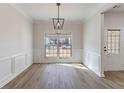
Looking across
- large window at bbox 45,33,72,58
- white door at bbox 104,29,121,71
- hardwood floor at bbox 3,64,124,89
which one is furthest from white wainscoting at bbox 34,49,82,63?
hardwood floor at bbox 3,64,124,89

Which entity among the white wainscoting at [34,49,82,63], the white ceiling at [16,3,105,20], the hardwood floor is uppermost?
the white ceiling at [16,3,105,20]

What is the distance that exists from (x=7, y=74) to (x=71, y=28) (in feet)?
21.2

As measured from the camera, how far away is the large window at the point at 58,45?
1098 cm

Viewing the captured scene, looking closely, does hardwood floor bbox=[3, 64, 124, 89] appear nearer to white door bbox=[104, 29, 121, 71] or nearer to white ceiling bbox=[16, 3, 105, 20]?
white door bbox=[104, 29, 121, 71]

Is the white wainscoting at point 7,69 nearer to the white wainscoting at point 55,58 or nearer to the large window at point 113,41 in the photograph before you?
the large window at point 113,41

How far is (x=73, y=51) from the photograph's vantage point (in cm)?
1096

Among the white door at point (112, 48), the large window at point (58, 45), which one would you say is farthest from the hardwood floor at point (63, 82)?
the large window at point (58, 45)

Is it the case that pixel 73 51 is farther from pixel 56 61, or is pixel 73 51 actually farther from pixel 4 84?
pixel 4 84

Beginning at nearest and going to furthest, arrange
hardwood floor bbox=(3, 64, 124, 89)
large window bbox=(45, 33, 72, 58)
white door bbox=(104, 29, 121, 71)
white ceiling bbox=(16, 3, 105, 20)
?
1. hardwood floor bbox=(3, 64, 124, 89)
2. white ceiling bbox=(16, 3, 105, 20)
3. white door bbox=(104, 29, 121, 71)
4. large window bbox=(45, 33, 72, 58)

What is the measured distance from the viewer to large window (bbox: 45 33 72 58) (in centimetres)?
1098

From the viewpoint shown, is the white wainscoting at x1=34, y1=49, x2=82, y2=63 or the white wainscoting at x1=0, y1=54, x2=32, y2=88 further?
the white wainscoting at x1=34, y1=49, x2=82, y2=63

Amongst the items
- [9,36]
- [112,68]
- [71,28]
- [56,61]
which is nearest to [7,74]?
[9,36]

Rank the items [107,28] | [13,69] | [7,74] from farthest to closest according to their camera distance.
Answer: [107,28]
[13,69]
[7,74]

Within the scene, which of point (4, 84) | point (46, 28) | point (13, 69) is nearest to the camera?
point (4, 84)
